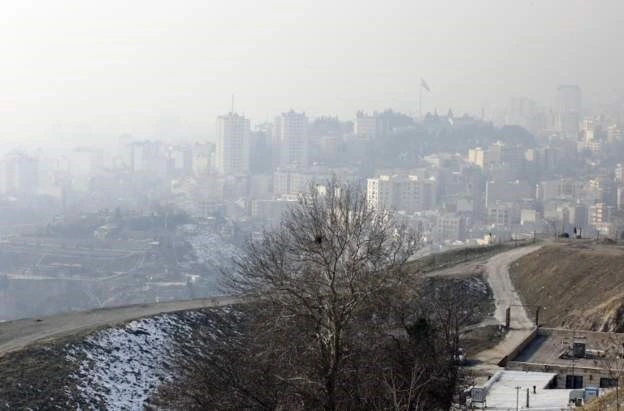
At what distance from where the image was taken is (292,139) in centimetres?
11125

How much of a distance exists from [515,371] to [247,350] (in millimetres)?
4793

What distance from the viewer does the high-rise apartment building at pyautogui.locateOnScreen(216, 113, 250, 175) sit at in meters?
109

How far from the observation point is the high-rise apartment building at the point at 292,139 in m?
110

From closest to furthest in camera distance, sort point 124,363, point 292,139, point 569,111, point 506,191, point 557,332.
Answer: point 124,363 → point 557,332 → point 506,191 → point 292,139 → point 569,111

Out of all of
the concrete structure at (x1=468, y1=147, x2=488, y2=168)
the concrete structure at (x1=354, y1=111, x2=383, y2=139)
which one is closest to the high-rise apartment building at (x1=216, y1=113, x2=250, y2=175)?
the concrete structure at (x1=354, y1=111, x2=383, y2=139)

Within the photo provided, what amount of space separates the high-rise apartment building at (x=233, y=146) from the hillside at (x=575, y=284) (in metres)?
87.6

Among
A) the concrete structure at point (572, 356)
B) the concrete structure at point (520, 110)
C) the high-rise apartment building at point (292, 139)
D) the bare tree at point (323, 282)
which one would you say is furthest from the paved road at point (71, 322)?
the concrete structure at point (520, 110)

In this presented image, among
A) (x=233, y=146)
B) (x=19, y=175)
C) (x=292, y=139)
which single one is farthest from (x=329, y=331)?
(x=292, y=139)

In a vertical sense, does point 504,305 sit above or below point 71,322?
below

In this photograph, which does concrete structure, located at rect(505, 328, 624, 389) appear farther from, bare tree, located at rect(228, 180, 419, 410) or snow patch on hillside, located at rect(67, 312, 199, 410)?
snow patch on hillside, located at rect(67, 312, 199, 410)

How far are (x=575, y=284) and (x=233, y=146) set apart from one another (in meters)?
92.4

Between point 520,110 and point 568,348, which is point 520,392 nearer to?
point 568,348

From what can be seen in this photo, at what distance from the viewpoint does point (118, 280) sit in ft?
169

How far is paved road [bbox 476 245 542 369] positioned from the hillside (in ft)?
0.71
